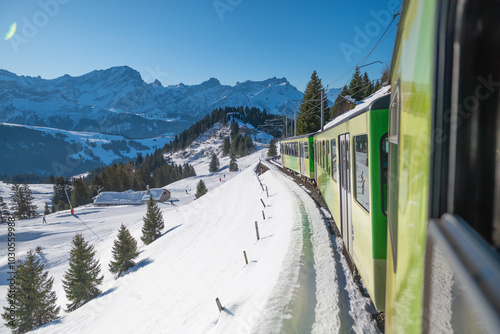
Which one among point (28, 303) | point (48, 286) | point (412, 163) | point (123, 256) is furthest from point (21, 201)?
point (412, 163)

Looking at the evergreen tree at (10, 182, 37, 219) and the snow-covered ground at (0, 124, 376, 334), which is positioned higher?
the snow-covered ground at (0, 124, 376, 334)

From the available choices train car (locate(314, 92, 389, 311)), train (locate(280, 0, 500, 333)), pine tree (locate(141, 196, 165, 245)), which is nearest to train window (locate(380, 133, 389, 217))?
train car (locate(314, 92, 389, 311))

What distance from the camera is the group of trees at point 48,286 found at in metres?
21.0

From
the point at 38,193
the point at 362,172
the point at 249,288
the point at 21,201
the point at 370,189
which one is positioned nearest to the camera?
the point at 370,189

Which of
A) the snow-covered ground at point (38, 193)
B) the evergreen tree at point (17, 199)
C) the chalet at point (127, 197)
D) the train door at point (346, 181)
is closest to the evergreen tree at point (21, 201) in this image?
the evergreen tree at point (17, 199)

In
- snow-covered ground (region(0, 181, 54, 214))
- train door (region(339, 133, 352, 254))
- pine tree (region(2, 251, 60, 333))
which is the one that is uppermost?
train door (region(339, 133, 352, 254))

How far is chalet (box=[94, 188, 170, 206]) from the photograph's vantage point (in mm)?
66088

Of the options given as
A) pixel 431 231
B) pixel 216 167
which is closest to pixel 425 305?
pixel 431 231

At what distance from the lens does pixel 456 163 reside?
105 cm

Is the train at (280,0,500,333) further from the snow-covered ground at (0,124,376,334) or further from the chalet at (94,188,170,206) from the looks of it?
the chalet at (94,188,170,206)

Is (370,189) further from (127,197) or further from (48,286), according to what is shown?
(127,197)

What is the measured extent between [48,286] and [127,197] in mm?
49467

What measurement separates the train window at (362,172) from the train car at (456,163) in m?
2.59

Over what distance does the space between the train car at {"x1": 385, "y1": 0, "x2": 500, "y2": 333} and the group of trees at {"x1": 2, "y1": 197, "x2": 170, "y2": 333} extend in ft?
92.3
